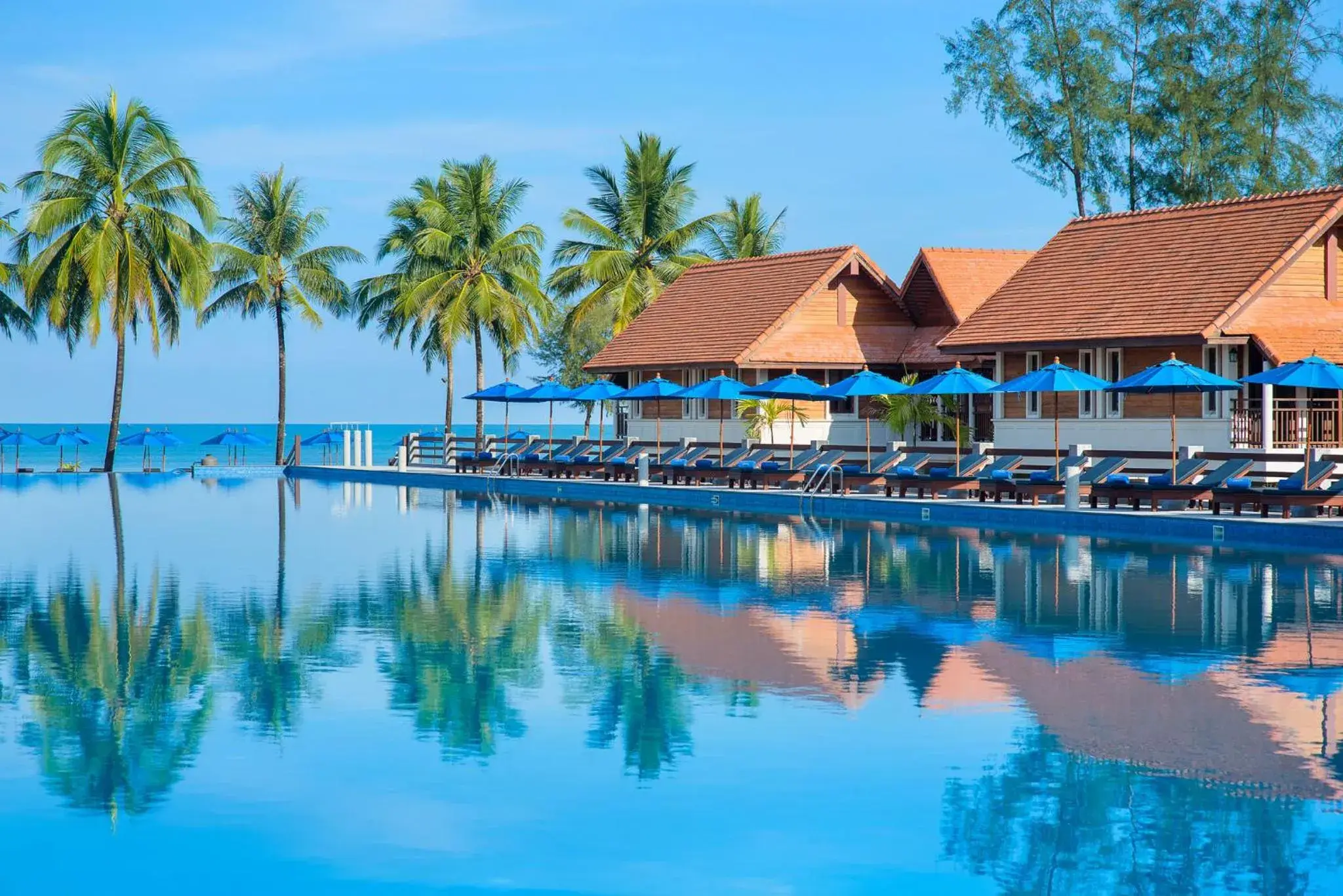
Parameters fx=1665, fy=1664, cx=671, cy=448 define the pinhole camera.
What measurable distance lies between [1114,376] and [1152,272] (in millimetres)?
2145

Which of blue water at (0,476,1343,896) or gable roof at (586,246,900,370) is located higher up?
gable roof at (586,246,900,370)

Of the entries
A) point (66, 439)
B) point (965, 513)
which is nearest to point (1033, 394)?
point (965, 513)

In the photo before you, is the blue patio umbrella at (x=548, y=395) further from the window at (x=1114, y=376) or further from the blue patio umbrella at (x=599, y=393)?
the window at (x=1114, y=376)

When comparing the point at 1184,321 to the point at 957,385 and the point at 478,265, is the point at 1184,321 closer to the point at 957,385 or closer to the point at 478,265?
the point at 957,385

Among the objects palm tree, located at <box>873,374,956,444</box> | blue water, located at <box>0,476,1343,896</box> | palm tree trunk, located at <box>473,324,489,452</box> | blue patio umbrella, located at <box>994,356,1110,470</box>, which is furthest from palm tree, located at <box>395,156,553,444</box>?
blue water, located at <box>0,476,1343,896</box>

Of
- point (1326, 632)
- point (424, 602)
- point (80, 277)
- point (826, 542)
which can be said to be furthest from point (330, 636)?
point (80, 277)

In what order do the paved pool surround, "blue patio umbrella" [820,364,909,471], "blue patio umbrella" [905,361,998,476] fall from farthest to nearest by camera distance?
"blue patio umbrella" [820,364,909,471] → "blue patio umbrella" [905,361,998,476] → the paved pool surround

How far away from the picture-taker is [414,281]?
50406mm

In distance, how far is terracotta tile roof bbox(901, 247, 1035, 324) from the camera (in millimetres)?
37812

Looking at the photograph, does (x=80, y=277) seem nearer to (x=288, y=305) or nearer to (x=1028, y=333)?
(x=288, y=305)

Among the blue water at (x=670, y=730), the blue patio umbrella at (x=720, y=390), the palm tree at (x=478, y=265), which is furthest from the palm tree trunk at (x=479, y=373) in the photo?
the blue water at (x=670, y=730)

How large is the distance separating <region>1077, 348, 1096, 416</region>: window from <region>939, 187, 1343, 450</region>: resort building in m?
0.02

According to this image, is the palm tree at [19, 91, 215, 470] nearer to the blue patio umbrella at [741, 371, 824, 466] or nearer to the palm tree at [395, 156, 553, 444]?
the palm tree at [395, 156, 553, 444]

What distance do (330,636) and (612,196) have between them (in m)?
37.1
